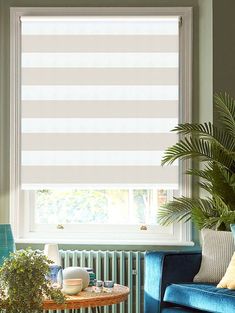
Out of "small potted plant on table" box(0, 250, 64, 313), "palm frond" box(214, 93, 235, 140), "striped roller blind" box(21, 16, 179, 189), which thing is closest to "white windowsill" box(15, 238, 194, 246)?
"striped roller blind" box(21, 16, 179, 189)

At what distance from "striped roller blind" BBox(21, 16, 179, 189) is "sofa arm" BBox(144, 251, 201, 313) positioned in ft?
3.54

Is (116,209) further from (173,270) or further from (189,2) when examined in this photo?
(189,2)

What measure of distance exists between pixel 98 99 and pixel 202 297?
2124 millimetres

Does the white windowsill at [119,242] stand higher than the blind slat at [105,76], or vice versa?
the blind slat at [105,76]

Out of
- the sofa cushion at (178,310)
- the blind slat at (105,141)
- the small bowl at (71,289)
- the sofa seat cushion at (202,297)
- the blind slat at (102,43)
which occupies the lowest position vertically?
the sofa cushion at (178,310)

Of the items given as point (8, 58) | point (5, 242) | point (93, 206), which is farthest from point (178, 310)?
point (8, 58)

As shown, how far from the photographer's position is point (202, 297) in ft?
16.0

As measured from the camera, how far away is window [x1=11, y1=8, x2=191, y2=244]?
6363 mm

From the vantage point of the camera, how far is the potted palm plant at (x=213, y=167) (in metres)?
5.77

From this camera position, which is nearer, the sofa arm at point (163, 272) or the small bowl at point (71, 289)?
the small bowl at point (71, 289)

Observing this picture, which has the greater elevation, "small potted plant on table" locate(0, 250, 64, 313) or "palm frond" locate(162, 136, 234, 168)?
"palm frond" locate(162, 136, 234, 168)

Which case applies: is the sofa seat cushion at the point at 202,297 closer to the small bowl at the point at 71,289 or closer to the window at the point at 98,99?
the small bowl at the point at 71,289

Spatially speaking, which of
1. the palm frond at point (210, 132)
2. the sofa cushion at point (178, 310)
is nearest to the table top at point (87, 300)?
the sofa cushion at point (178, 310)

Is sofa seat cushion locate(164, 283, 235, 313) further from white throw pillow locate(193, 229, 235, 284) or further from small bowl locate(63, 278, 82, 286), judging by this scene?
small bowl locate(63, 278, 82, 286)
